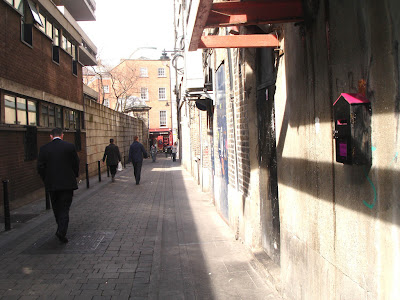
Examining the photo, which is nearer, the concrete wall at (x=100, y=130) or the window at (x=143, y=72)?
the concrete wall at (x=100, y=130)

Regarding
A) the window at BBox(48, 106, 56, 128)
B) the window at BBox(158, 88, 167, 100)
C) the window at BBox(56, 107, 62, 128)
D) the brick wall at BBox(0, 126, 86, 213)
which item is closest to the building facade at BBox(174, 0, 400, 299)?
the brick wall at BBox(0, 126, 86, 213)

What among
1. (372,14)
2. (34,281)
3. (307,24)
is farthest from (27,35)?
(372,14)

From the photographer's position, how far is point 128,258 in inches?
203

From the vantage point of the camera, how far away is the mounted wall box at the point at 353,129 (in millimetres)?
2137

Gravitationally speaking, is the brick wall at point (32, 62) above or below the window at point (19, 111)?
above

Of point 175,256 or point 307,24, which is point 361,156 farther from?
point 175,256

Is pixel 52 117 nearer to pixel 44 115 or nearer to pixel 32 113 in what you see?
pixel 44 115

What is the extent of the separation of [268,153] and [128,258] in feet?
8.33

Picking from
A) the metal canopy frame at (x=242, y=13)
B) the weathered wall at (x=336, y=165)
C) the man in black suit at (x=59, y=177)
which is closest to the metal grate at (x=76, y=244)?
the man in black suit at (x=59, y=177)

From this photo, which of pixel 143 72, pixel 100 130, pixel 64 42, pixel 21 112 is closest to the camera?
pixel 21 112

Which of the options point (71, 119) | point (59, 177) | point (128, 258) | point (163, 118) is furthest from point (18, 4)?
point (163, 118)

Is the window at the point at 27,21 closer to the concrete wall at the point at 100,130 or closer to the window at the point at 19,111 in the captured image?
the window at the point at 19,111

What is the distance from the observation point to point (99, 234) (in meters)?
6.43

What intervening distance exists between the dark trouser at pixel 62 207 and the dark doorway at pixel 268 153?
3.20m
